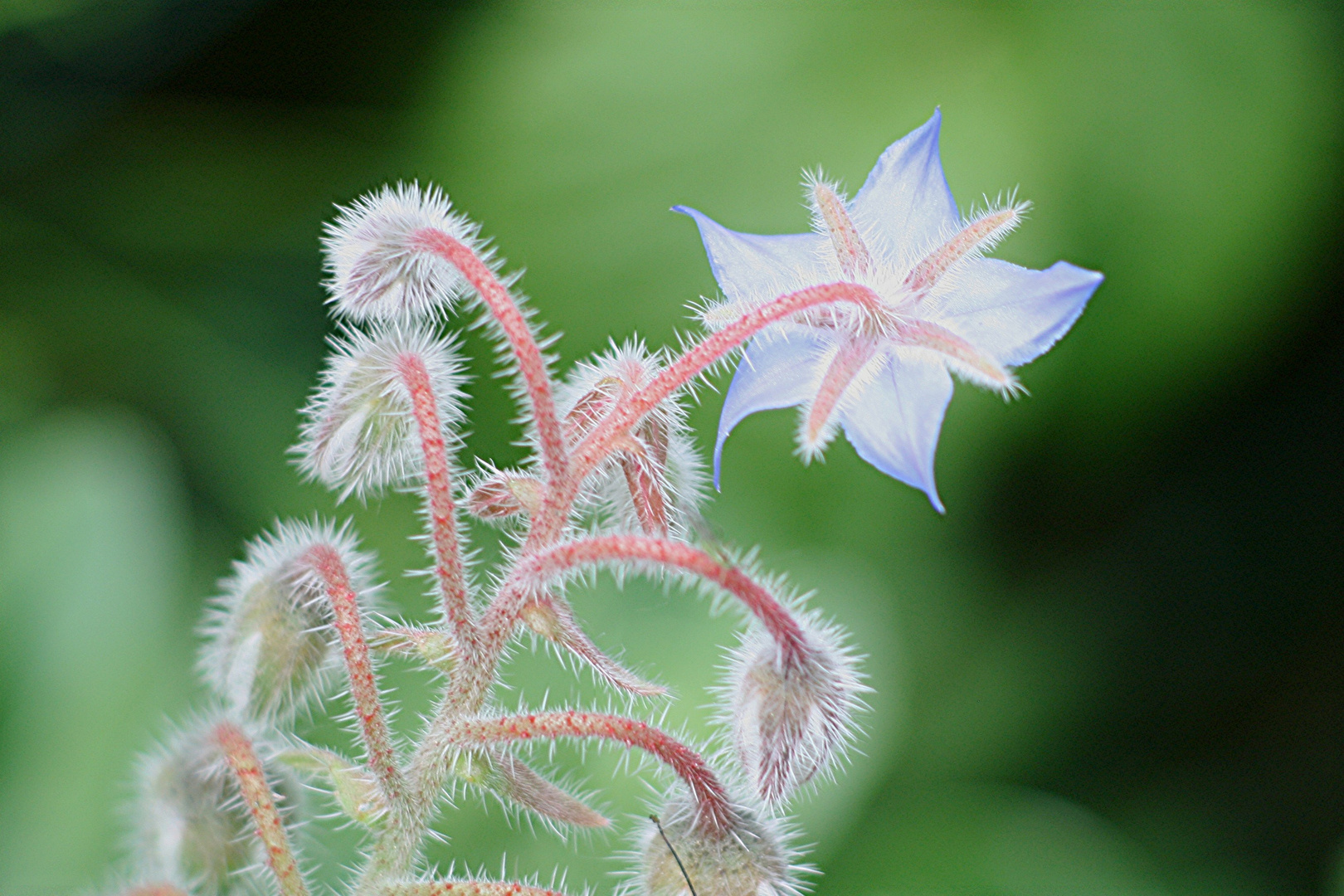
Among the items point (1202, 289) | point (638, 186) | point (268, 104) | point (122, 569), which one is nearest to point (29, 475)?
point (122, 569)

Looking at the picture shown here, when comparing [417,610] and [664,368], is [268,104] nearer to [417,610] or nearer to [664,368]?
[417,610]

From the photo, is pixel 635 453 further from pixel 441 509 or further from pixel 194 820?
pixel 194 820

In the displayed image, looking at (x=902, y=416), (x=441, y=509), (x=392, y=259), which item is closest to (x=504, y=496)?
(x=441, y=509)

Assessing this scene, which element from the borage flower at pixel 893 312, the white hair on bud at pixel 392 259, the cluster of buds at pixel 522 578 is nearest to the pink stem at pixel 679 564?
the cluster of buds at pixel 522 578

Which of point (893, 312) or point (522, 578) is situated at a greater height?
point (893, 312)

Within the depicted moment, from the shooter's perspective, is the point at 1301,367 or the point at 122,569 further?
the point at 1301,367
